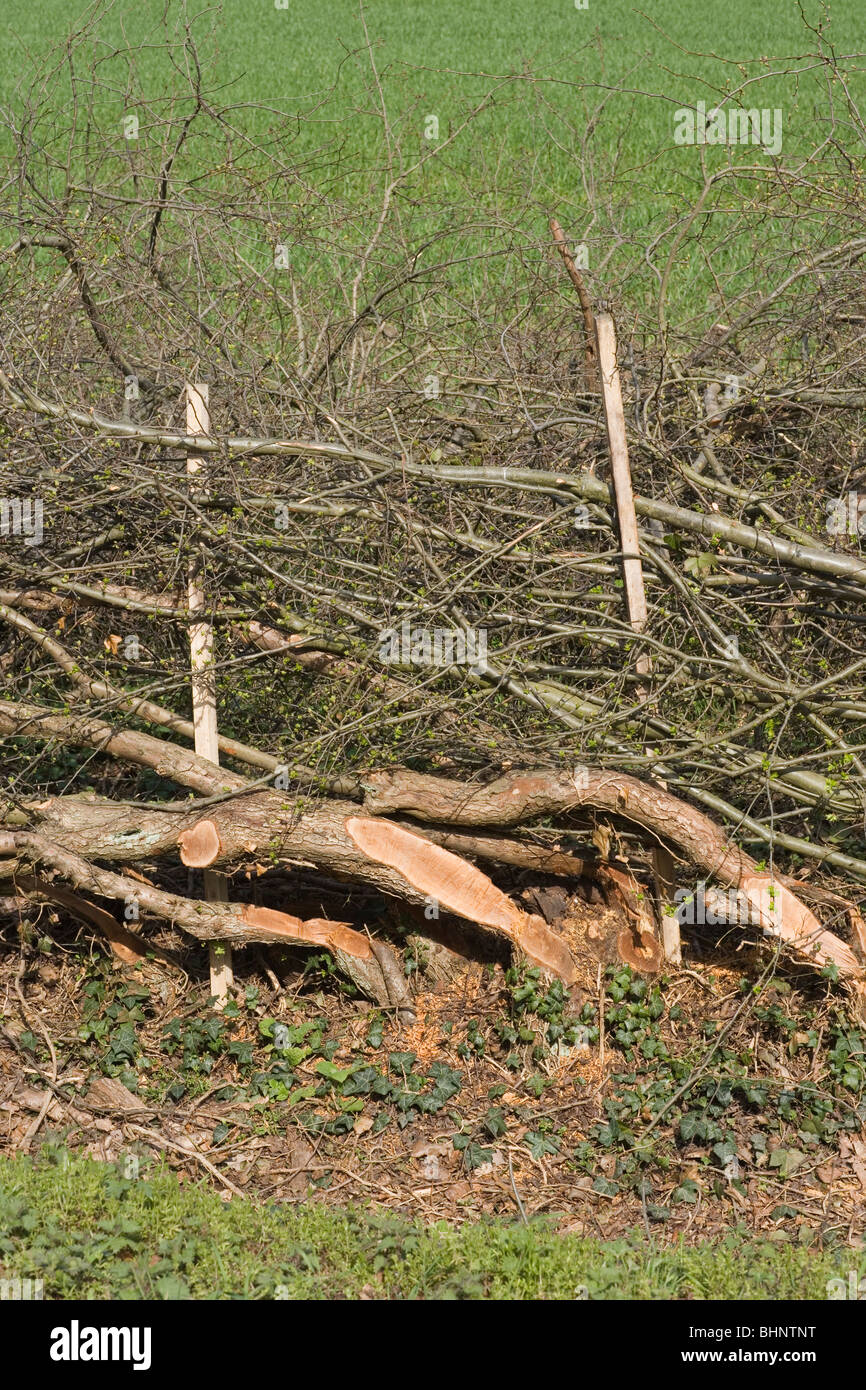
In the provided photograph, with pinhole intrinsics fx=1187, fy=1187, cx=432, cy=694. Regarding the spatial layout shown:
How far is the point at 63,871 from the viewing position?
4582mm

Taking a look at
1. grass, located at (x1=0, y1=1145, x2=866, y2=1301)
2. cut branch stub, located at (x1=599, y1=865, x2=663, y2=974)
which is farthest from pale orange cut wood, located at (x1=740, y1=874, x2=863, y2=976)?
grass, located at (x1=0, y1=1145, x2=866, y2=1301)

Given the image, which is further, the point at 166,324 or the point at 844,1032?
the point at 166,324

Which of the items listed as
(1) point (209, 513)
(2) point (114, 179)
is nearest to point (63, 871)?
(1) point (209, 513)

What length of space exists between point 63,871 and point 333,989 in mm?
1232

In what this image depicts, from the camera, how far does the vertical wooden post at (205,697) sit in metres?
4.87

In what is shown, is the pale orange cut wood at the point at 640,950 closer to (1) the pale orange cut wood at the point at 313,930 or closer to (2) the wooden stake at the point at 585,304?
(1) the pale orange cut wood at the point at 313,930

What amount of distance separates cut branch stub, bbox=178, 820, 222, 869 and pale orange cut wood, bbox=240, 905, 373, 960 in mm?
300

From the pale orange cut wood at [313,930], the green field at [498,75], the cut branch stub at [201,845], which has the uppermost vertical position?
the green field at [498,75]

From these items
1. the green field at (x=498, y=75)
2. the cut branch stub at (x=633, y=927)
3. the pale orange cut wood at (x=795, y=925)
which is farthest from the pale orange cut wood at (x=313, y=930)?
the green field at (x=498, y=75)

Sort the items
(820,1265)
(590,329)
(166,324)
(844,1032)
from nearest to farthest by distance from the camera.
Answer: (820,1265) → (844,1032) → (590,329) → (166,324)

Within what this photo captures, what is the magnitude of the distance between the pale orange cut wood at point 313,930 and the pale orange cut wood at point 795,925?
1.55 m

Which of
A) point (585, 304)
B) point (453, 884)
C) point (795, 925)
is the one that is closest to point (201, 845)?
point (453, 884)

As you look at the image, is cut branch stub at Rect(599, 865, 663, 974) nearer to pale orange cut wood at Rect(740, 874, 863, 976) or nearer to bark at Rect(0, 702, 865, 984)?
bark at Rect(0, 702, 865, 984)

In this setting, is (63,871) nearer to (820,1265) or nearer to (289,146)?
(820,1265)
